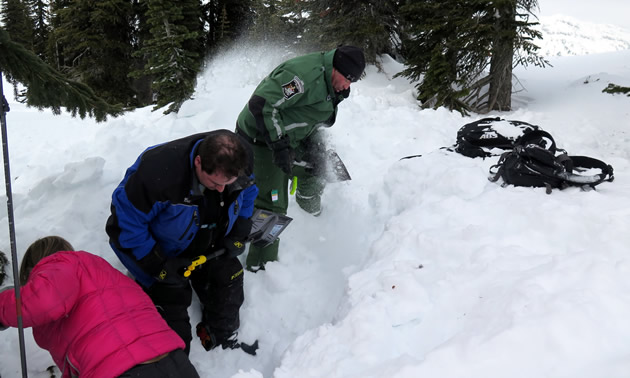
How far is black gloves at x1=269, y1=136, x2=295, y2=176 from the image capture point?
3.33 meters

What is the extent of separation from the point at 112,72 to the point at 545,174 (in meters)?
16.0

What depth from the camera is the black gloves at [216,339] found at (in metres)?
3.16

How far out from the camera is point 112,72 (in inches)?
602

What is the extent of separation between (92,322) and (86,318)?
0.05 meters

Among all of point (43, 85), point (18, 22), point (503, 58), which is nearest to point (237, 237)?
point (43, 85)

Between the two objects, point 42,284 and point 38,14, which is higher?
point 42,284

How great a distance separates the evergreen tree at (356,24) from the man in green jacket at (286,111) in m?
8.33

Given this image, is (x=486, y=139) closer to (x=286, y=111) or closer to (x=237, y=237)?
(x=286, y=111)

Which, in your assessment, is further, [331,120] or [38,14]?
[38,14]

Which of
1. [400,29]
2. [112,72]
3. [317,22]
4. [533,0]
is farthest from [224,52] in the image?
[533,0]

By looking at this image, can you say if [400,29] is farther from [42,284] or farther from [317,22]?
[42,284]

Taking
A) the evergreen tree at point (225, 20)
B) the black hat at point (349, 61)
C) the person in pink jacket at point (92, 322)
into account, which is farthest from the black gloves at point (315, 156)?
the evergreen tree at point (225, 20)

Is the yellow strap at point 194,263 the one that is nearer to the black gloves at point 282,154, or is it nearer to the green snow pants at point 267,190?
the green snow pants at point 267,190

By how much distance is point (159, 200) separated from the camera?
8.30ft
